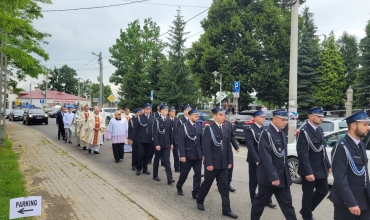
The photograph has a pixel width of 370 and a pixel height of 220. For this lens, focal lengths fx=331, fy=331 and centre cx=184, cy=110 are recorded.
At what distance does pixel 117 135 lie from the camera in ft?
35.8

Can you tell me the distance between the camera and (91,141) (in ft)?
42.1

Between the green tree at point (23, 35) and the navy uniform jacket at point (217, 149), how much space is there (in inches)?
255

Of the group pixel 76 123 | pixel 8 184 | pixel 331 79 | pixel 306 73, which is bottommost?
pixel 8 184

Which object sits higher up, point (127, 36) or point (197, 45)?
point (127, 36)

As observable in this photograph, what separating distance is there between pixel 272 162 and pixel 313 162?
0.87 metres

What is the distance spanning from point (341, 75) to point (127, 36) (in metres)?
34.2

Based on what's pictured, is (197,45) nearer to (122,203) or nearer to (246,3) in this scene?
(246,3)

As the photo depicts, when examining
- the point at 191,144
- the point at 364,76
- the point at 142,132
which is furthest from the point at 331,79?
the point at 191,144

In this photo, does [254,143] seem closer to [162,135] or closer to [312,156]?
[312,156]

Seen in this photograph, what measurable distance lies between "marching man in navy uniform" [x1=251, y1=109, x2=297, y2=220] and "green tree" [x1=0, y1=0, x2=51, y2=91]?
753 centimetres

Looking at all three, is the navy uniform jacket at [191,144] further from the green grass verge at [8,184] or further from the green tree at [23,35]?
the green tree at [23,35]

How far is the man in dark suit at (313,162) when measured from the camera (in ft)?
16.7

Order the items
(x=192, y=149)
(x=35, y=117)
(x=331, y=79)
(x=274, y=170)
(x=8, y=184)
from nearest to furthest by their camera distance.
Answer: (x=274, y=170) → (x=192, y=149) → (x=8, y=184) → (x=35, y=117) → (x=331, y=79)

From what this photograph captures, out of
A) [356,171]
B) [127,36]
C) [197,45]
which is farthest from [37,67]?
[127,36]
